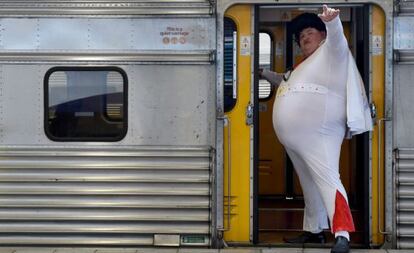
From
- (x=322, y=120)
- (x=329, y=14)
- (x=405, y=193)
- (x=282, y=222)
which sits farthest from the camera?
(x=282, y=222)

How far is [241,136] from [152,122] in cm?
71

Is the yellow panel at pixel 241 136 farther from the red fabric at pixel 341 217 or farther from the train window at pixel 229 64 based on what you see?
the red fabric at pixel 341 217

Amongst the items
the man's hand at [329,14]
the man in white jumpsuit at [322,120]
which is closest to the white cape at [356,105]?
the man in white jumpsuit at [322,120]

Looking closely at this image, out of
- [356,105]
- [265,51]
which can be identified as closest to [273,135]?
[265,51]

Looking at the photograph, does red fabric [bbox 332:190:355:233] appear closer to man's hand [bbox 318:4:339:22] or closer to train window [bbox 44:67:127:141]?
man's hand [bbox 318:4:339:22]

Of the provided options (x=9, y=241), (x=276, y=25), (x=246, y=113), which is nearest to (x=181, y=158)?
(x=246, y=113)

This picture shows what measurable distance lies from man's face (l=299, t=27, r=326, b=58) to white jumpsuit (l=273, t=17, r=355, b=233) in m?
0.18

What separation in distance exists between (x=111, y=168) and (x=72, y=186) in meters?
0.35

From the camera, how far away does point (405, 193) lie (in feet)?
17.1

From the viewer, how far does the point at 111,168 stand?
5.30 metres

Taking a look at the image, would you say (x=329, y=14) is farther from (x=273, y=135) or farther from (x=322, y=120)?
(x=273, y=135)

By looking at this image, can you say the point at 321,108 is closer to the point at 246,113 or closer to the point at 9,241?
the point at 246,113

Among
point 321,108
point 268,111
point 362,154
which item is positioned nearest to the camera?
point 321,108

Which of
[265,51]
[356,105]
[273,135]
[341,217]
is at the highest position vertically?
[265,51]
